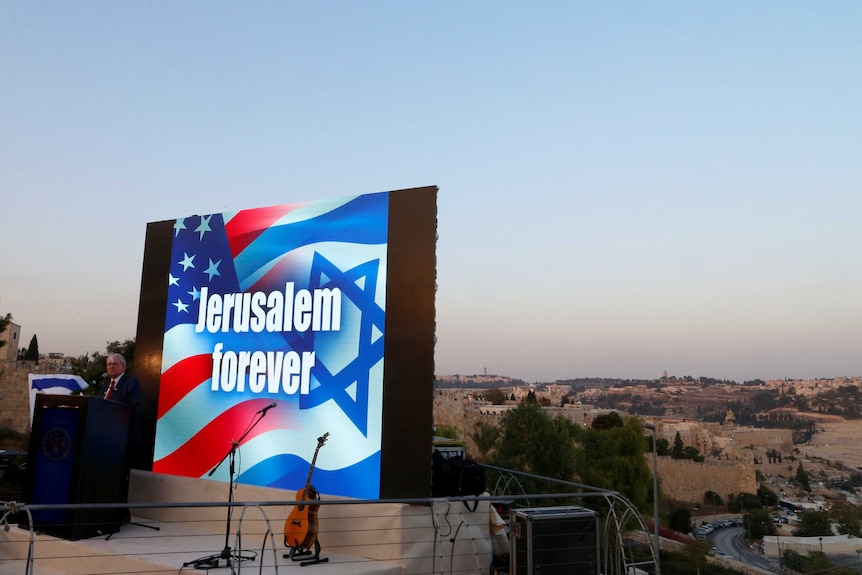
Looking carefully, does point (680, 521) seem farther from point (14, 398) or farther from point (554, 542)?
point (554, 542)

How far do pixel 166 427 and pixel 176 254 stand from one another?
6.85 feet

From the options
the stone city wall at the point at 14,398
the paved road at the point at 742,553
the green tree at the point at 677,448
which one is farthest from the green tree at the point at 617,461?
the green tree at the point at 677,448

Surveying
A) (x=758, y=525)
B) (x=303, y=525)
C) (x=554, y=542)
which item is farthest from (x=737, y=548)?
(x=303, y=525)

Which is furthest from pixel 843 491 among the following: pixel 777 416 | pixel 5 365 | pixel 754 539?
pixel 5 365

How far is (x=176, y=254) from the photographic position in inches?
299

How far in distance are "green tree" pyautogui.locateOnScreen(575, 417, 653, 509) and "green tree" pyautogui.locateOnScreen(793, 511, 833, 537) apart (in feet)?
69.6

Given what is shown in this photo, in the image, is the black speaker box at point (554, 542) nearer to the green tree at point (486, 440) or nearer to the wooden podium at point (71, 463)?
the wooden podium at point (71, 463)

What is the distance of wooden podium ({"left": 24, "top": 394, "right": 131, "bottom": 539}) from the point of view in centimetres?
571

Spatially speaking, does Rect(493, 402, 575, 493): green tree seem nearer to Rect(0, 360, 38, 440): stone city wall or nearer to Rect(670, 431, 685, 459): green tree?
Rect(0, 360, 38, 440): stone city wall

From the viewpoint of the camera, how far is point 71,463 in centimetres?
573

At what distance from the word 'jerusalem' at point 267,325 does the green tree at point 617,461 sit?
3184 centimetres

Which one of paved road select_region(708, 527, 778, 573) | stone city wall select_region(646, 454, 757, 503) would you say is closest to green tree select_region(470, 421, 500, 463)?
paved road select_region(708, 527, 778, 573)

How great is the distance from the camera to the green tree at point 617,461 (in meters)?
36.5

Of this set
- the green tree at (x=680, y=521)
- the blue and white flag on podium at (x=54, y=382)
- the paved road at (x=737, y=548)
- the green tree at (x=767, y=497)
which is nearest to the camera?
the blue and white flag on podium at (x=54, y=382)
